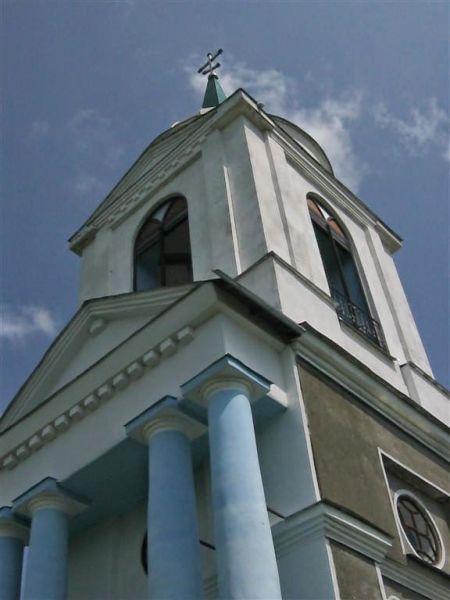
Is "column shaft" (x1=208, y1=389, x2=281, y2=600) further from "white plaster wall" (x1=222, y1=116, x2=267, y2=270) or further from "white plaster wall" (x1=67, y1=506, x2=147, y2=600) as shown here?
"white plaster wall" (x1=222, y1=116, x2=267, y2=270)

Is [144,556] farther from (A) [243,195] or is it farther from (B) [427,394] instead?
(A) [243,195]

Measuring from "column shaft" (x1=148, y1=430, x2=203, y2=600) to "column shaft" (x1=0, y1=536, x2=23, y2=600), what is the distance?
270cm

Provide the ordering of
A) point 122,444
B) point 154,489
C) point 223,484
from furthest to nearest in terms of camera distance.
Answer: point 122,444 → point 154,489 → point 223,484

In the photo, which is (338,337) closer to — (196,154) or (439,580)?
(439,580)

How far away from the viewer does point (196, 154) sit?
16.0 meters

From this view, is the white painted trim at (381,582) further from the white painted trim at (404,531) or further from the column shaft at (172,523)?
the column shaft at (172,523)

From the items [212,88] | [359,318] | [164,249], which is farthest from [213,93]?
[359,318]

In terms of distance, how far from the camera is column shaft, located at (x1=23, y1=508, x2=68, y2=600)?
951 cm

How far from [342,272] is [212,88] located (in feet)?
27.4

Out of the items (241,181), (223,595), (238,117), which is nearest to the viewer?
(223,595)

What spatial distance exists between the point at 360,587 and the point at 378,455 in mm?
2468

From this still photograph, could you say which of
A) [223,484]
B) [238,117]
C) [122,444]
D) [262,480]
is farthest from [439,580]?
[238,117]

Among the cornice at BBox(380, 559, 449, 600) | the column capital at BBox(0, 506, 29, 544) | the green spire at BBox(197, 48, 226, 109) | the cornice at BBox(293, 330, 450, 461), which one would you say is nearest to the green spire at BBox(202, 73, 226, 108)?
the green spire at BBox(197, 48, 226, 109)

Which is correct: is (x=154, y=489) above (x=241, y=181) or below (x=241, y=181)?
below
